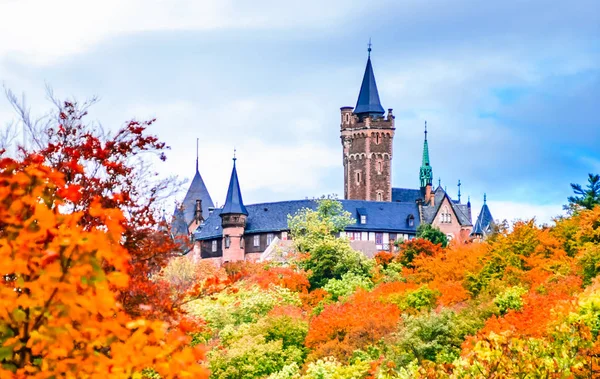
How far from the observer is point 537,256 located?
46.2 metres

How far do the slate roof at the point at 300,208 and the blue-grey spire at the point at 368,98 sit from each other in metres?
→ 14.5

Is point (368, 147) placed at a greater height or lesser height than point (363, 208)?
greater

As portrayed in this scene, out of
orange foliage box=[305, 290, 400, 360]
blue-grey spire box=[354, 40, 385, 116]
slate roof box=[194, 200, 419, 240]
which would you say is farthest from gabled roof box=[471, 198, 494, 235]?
orange foliage box=[305, 290, 400, 360]

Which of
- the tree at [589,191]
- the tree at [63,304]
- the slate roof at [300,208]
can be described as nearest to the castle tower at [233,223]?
the slate roof at [300,208]

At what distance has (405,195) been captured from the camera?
137m

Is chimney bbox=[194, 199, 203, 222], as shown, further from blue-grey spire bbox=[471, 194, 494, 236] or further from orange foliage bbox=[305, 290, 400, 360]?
orange foliage bbox=[305, 290, 400, 360]

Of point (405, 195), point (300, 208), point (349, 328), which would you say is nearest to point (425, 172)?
point (405, 195)

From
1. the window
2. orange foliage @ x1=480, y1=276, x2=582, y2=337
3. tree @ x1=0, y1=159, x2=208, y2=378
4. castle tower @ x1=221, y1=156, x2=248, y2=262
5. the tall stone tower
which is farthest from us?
the tall stone tower

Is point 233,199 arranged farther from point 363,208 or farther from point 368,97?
point 368,97

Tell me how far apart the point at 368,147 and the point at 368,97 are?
247 inches

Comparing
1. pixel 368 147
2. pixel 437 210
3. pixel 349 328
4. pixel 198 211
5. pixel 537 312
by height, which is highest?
pixel 368 147

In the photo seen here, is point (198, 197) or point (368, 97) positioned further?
point (368, 97)

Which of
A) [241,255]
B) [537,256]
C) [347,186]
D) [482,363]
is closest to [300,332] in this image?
[537,256]

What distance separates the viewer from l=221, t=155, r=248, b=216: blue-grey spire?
116875 mm
